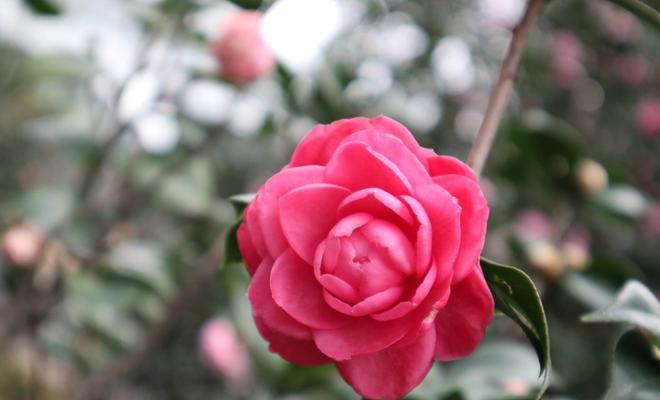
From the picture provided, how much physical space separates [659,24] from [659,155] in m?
1.77

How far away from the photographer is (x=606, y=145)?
222 cm

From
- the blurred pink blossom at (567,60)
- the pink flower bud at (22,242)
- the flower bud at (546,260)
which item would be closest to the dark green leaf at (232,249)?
the flower bud at (546,260)

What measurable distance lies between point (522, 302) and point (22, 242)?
4.09 feet

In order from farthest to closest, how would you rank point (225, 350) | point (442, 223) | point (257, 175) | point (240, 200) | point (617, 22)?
point (257, 175) → point (617, 22) → point (225, 350) → point (240, 200) → point (442, 223)

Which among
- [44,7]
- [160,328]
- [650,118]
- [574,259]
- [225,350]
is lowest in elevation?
[225,350]

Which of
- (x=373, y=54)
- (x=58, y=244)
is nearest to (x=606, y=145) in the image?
(x=373, y=54)

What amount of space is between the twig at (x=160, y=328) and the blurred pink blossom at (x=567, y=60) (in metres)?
1.32

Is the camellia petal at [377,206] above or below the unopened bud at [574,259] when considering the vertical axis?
above

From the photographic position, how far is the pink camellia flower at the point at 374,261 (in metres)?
0.45

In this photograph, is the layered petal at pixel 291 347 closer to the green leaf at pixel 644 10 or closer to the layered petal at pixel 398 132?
the layered petal at pixel 398 132

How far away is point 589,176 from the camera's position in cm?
111

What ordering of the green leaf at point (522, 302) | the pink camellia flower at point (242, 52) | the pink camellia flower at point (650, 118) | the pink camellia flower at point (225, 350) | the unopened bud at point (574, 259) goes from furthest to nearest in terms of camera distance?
the pink camellia flower at point (650, 118), the pink camellia flower at point (225, 350), the pink camellia flower at point (242, 52), the unopened bud at point (574, 259), the green leaf at point (522, 302)

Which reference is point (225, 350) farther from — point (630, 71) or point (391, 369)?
point (630, 71)

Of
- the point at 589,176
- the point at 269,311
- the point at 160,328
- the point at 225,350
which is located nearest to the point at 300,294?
the point at 269,311
